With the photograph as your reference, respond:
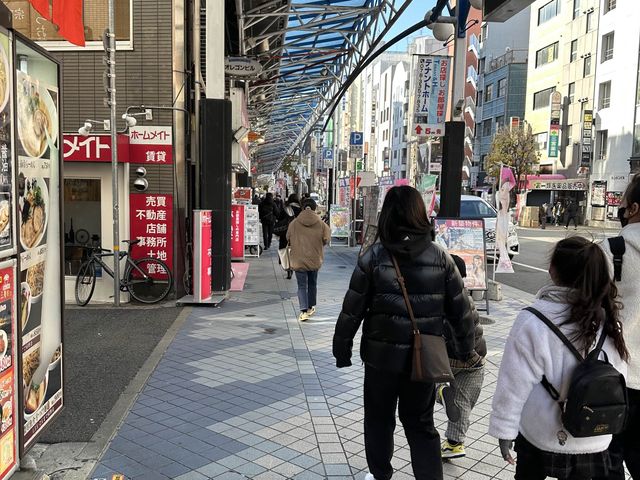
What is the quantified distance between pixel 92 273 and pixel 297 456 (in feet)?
19.2

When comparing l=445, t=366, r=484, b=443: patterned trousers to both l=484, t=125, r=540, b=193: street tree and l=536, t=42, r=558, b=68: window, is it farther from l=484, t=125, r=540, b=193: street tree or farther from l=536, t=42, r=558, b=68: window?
l=536, t=42, r=558, b=68: window

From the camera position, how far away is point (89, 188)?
8727mm

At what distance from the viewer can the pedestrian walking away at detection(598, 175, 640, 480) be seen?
8.61 feet

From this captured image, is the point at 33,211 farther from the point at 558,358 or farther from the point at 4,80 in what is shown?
the point at 558,358

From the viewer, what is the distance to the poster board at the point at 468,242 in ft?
26.1

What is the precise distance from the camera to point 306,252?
7.80 metres

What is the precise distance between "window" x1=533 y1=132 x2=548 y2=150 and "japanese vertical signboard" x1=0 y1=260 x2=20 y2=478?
148 ft

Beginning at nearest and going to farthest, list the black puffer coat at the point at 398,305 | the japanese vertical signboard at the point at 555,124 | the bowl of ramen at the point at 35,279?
the black puffer coat at the point at 398,305
the bowl of ramen at the point at 35,279
the japanese vertical signboard at the point at 555,124

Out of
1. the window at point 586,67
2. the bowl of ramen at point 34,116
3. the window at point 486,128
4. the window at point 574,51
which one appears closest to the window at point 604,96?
the window at point 586,67

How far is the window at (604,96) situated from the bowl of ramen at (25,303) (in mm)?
40362

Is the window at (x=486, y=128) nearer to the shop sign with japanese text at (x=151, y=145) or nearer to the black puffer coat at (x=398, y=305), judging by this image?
the shop sign with japanese text at (x=151, y=145)

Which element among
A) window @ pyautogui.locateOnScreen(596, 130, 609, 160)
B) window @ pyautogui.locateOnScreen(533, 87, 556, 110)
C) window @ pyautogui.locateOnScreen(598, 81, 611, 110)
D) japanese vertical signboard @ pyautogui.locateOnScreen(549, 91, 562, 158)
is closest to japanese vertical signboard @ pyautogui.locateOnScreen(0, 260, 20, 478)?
window @ pyautogui.locateOnScreen(596, 130, 609, 160)

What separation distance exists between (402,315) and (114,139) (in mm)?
6559

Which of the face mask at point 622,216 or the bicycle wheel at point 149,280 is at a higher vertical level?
the face mask at point 622,216
